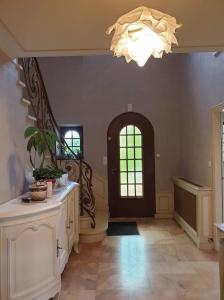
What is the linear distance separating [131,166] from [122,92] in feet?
5.32

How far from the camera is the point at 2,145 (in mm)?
2961

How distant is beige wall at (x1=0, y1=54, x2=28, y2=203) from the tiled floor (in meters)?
1.23

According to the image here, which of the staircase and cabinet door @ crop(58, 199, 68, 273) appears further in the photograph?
the staircase

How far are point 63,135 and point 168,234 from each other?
10.2 ft

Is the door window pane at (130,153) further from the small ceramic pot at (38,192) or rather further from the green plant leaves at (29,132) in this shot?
the small ceramic pot at (38,192)

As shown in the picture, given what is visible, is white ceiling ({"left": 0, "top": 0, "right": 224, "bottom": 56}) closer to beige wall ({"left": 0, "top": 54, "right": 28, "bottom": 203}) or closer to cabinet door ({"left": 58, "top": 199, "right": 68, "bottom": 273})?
beige wall ({"left": 0, "top": 54, "right": 28, "bottom": 203})

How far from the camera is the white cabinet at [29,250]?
2.38 meters

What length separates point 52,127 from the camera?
5.11 m

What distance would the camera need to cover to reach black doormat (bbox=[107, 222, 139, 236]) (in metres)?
5.50

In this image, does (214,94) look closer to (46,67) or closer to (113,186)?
(113,186)

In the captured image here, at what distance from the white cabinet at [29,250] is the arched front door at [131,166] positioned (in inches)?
149

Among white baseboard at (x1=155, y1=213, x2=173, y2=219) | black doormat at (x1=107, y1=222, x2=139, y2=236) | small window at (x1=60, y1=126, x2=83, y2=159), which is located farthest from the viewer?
small window at (x1=60, y1=126, x2=83, y2=159)

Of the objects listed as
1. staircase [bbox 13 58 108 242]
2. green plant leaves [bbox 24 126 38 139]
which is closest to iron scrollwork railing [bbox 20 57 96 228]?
staircase [bbox 13 58 108 242]

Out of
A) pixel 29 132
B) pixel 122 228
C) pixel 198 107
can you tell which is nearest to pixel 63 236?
pixel 29 132
